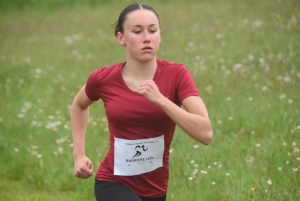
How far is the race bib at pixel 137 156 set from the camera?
382 centimetres

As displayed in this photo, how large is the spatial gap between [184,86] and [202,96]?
5.00 m

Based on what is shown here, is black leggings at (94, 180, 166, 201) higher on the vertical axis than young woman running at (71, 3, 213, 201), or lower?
lower

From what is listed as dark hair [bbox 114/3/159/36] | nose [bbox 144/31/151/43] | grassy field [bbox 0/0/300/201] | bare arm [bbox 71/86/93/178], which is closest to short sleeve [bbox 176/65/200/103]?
nose [bbox 144/31/151/43]

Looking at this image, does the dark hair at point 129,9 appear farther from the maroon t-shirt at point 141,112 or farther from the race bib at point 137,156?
the race bib at point 137,156

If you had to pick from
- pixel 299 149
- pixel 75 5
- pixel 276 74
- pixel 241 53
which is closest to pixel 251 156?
pixel 299 149

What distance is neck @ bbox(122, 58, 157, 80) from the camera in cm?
385

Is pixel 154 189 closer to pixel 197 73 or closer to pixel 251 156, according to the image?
pixel 251 156

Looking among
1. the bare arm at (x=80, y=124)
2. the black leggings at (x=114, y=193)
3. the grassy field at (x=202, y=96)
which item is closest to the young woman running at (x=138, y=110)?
the black leggings at (x=114, y=193)

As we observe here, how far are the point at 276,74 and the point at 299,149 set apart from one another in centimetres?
319

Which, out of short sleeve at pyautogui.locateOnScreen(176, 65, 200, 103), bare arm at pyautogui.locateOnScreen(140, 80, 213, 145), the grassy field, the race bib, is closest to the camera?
bare arm at pyautogui.locateOnScreen(140, 80, 213, 145)

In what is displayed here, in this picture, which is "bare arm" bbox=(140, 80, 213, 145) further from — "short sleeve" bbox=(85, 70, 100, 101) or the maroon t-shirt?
"short sleeve" bbox=(85, 70, 100, 101)

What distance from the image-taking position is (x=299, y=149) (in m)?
6.16

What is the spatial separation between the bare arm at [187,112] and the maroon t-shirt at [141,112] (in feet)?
0.32

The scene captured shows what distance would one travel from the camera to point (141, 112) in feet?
12.3
